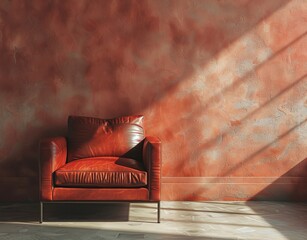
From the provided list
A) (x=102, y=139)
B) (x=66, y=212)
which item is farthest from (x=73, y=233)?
(x=102, y=139)

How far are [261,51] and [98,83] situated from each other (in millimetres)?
1820

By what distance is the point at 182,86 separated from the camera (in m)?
4.84

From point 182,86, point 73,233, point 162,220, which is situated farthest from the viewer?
point 182,86

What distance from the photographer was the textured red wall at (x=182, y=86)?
477 cm

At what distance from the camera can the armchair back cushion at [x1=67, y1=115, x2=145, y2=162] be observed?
4395 mm

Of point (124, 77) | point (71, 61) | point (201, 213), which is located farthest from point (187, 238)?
point (71, 61)

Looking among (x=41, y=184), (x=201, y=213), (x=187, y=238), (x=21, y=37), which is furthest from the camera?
(x=21, y=37)

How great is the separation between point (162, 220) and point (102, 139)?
1.03 metres

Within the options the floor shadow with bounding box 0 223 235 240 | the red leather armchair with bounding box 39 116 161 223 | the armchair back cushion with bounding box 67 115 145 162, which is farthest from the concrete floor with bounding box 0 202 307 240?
the armchair back cushion with bounding box 67 115 145 162

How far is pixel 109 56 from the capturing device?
189 inches

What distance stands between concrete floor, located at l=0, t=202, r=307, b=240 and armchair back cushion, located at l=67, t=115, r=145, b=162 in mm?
553

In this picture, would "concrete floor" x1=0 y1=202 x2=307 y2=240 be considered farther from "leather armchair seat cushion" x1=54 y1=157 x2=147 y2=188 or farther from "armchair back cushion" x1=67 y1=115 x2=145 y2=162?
"armchair back cushion" x1=67 y1=115 x2=145 y2=162

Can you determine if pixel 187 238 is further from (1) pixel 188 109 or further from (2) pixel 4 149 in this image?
(2) pixel 4 149

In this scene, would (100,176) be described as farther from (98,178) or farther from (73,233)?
(73,233)
